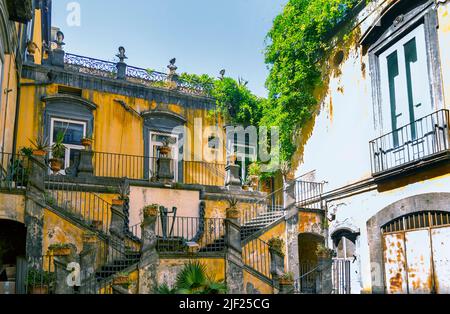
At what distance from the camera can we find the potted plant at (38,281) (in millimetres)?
9070

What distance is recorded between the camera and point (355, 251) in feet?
41.6

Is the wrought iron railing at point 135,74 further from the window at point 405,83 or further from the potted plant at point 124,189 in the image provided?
the window at point 405,83

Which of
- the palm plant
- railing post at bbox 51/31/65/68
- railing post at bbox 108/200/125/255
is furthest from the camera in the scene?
railing post at bbox 51/31/65/68

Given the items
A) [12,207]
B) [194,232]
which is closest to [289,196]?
[194,232]

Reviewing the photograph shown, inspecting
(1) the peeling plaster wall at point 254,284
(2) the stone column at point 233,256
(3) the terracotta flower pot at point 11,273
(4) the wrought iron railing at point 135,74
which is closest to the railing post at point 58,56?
(4) the wrought iron railing at point 135,74

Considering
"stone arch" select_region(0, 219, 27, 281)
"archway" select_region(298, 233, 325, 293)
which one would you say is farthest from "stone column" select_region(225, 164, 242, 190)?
"stone arch" select_region(0, 219, 27, 281)

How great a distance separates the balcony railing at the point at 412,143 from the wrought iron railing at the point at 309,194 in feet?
10.1

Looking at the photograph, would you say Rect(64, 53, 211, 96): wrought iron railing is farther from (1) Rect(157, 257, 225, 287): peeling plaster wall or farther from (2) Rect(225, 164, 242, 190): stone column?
(1) Rect(157, 257, 225, 287): peeling plaster wall

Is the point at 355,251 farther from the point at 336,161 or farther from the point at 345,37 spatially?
the point at 345,37

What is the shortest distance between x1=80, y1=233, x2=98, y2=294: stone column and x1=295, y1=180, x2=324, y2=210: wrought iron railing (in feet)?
23.0

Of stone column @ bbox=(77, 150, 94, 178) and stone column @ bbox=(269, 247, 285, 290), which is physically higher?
stone column @ bbox=(77, 150, 94, 178)

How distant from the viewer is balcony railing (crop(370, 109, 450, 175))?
31.7ft

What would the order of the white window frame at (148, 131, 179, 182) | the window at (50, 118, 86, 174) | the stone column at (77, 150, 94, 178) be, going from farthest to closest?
the white window frame at (148, 131, 179, 182)
the window at (50, 118, 86, 174)
the stone column at (77, 150, 94, 178)

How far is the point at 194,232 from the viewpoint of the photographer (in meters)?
14.7
